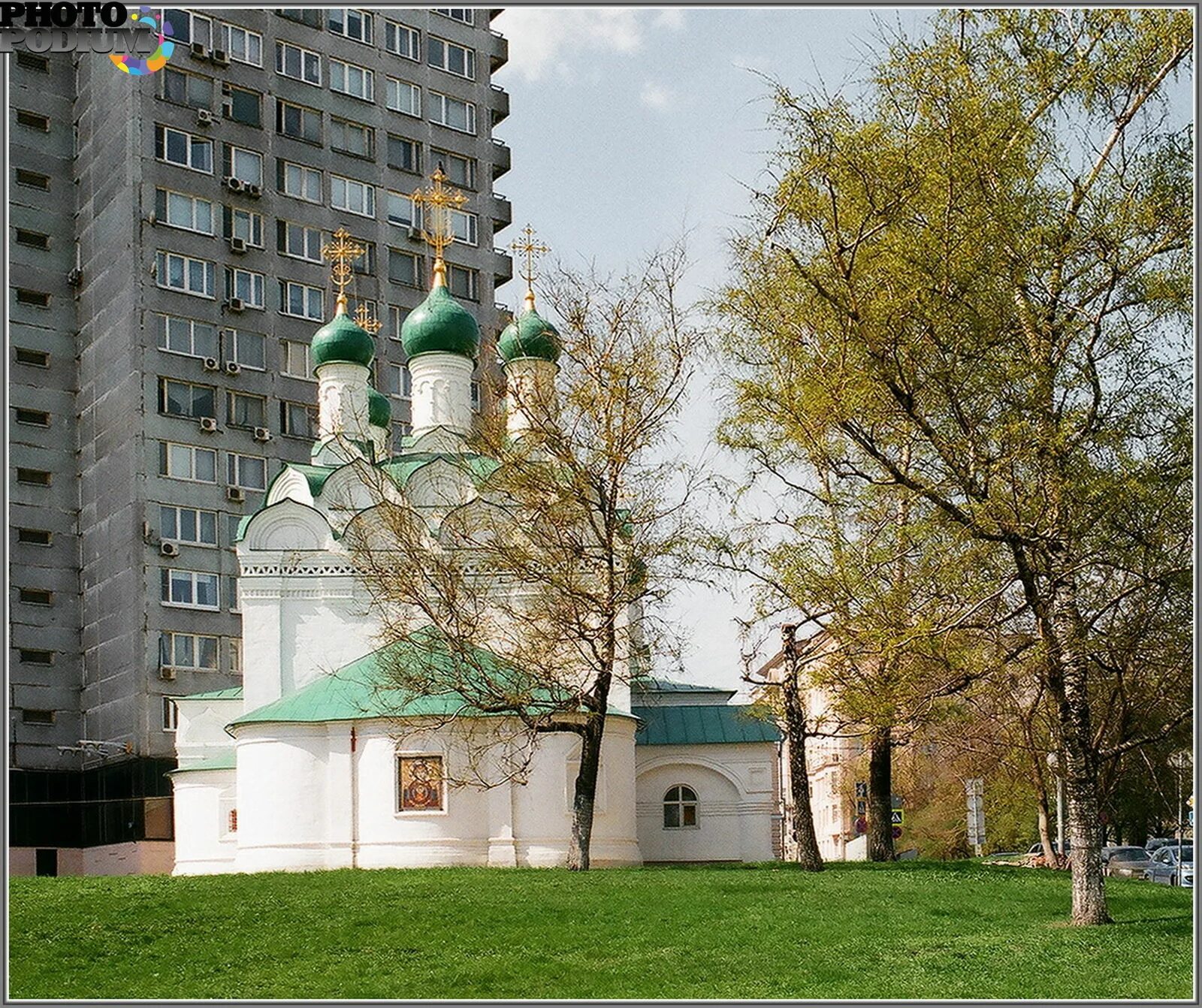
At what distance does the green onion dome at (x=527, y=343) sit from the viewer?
89.8 feet

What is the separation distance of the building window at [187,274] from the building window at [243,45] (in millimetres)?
6182

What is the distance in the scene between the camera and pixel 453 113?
50.6m

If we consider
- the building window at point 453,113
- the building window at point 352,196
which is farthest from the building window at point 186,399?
the building window at point 453,113

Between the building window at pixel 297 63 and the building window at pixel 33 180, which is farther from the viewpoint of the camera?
the building window at pixel 297 63

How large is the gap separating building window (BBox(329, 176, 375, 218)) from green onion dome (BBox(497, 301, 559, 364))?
63.3ft

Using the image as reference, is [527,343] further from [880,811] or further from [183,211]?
[183,211]

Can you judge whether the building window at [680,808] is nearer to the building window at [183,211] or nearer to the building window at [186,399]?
the building window at [186,399]

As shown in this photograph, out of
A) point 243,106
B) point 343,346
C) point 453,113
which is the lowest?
point 343,346

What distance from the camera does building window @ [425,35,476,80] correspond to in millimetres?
50156

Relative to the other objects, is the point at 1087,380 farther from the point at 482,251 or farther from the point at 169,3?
the point at 482,251

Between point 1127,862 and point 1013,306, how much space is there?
24675 mm

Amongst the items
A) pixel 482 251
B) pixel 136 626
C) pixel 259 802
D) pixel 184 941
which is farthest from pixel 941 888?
pixel 482 251

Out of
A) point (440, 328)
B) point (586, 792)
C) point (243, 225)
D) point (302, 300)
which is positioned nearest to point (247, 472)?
point (302, 300)

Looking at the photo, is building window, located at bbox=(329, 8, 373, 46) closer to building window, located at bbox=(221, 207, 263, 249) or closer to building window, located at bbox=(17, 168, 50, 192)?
building window, located at bbox=(221, 207, 263, 249)
